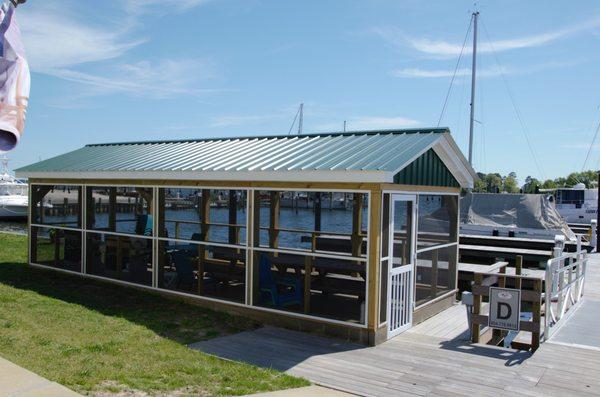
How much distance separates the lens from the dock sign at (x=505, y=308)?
7.34 m

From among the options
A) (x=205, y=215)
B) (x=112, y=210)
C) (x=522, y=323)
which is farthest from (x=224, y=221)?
(x=522, y=323)

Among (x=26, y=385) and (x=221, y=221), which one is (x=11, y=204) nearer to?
(x=221, y=221)

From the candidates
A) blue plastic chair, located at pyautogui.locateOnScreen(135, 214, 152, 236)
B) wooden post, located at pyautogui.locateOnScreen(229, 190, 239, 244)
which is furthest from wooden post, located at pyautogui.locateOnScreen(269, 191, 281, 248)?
blue plastic chair, located at pyautogui.locateOnScreen(135, 214, 152, 236)

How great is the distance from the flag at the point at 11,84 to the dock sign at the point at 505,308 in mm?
6104

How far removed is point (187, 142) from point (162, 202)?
2.90m

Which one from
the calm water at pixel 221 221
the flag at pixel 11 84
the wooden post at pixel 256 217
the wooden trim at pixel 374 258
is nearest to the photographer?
the flag at pixel 11 84

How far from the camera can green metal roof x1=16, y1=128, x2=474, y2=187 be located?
752 cm

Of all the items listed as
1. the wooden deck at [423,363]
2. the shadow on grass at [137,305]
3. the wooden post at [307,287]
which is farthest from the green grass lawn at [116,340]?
the wooden post at [307,287]

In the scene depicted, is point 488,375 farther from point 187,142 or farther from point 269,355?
point 187,142

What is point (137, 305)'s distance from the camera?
29.3 feet

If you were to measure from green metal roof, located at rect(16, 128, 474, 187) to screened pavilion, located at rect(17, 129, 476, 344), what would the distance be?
3cm

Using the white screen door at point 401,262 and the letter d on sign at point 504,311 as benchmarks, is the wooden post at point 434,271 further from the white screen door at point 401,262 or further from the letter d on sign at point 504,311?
the letter d on sign at point 504,311

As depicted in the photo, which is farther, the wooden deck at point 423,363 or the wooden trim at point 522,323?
the wooden trim at point 522,323

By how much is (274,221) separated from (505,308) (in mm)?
5157
